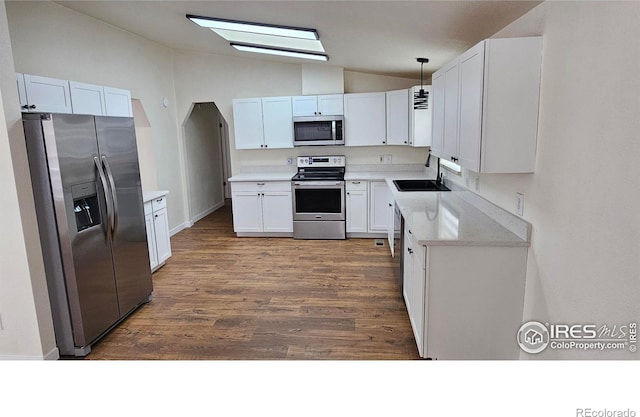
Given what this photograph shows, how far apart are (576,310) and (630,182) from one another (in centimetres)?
65

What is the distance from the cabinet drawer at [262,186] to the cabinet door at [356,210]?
89cm

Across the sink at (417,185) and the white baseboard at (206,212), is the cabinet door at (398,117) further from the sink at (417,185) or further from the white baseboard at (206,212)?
the white baseboard at (206,212)

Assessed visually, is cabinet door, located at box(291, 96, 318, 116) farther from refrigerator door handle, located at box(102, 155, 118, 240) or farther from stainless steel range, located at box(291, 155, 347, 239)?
refrigerator door handle, located at box(102, 155, 118, 240)

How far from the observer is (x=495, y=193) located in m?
2.62

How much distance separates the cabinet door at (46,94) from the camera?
2.73 m

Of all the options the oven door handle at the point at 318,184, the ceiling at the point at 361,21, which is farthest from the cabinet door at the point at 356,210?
the ceiling at the point at 361,21

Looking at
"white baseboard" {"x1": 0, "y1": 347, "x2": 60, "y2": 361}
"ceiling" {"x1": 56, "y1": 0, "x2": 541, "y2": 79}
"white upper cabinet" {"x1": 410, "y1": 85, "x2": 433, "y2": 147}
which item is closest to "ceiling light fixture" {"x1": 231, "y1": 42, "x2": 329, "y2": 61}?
"ceiling" {"x1": 56, "y1": 0, "x2": 541, "y2": 79}

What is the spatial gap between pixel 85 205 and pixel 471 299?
8.77 feet

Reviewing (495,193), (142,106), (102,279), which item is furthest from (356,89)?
(102,279)

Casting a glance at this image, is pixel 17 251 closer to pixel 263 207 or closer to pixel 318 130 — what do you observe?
pixel 263 207

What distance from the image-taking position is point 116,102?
3.73 meters

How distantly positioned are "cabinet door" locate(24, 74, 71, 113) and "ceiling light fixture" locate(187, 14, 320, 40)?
4.24 feet

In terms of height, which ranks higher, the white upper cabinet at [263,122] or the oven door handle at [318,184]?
the white upper cabinet at [263,122]
